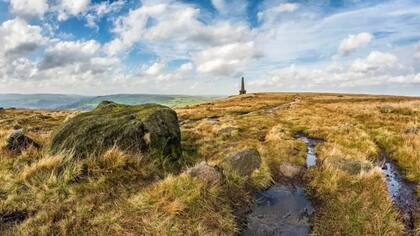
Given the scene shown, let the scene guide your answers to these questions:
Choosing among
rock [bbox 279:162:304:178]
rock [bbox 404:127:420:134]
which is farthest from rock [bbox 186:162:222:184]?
rock [bbox 404:127:420:134]

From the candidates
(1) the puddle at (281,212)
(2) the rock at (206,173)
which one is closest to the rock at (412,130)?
(1) the puddle at (281,212)

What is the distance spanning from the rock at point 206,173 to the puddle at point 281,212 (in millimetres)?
1553

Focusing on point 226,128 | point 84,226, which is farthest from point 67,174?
point 226,128

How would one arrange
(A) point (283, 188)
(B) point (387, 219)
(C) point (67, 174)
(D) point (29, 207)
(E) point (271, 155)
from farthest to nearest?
(E) point (271, 155)
(A) point (283, 188)
(C) point (67, 174)
(B) point (387, 219)
(D) point (29, 207)

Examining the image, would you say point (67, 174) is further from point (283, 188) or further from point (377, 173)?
point (377, 173)

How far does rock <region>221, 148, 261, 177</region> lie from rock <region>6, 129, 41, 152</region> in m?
8.20

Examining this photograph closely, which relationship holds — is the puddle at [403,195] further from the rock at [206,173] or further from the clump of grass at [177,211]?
the rock at [206,173]

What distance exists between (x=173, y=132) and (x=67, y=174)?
19.1 feet

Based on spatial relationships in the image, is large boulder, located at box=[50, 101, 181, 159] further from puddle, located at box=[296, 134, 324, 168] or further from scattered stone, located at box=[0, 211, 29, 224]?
puddle, located at box=[296, 134, 324, 168]

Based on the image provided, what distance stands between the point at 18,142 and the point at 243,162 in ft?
30.8

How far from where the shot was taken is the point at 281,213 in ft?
33.0

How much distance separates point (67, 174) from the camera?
998 cm

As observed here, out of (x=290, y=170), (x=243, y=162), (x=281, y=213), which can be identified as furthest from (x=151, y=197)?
(x=290, y=170)

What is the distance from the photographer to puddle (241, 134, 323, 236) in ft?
29.5
